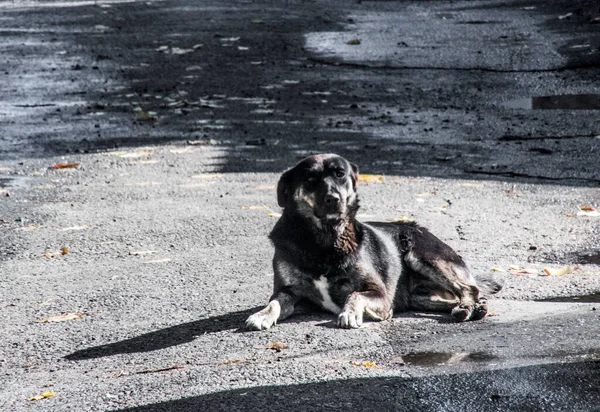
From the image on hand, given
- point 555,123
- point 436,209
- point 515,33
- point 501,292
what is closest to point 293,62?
point 515,33

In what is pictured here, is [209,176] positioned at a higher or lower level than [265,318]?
lower

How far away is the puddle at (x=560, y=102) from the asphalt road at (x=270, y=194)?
38 millimetres

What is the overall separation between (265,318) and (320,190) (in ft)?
2.69

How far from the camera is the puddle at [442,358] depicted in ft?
17.6

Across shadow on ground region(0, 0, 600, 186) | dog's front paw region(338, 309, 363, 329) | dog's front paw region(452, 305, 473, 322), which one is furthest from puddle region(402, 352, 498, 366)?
shadow on ground region(0, 0, 600, 186)

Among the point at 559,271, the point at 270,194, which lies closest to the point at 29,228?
the point at 270,194

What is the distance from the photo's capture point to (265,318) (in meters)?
6.12

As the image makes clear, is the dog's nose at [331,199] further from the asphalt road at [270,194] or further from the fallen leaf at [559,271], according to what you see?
the fallen leaf at [559,271]

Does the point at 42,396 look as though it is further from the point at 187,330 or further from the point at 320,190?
the point at 320,190

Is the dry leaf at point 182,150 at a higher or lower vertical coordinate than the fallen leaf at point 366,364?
lower

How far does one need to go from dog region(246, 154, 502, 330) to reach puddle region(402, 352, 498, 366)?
0.68 metres

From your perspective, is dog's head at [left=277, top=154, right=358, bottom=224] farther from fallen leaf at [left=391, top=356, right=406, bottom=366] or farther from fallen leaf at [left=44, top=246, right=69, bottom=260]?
fallen leaf at [left=44, top=246, right=69, bottom=260]

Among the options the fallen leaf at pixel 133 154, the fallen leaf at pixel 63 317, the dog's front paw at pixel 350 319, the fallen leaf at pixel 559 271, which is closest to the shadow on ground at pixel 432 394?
the dog's front paw at pixel 350 319

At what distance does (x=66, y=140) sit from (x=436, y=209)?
531cm
